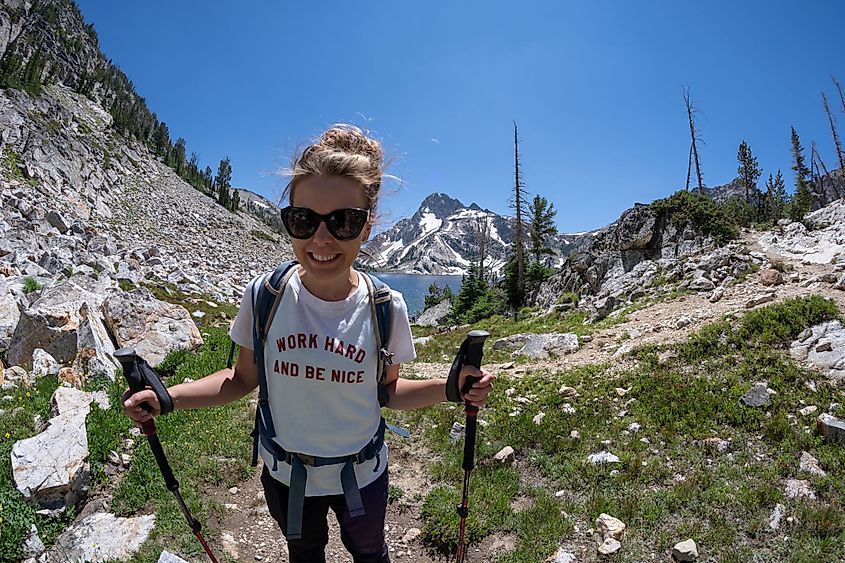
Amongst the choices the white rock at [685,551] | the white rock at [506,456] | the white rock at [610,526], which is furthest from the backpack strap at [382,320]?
the white rock at [506,456]

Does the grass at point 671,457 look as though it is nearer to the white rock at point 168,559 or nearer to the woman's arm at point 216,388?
the white rock at point 168,559

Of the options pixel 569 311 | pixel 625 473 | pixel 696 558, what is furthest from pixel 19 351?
pixel 569 311

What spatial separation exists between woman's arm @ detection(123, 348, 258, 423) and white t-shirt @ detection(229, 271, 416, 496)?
19 centimetres

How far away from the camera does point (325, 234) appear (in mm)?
2289

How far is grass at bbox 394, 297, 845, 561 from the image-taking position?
4703 mm

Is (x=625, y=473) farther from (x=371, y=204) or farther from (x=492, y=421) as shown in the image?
(x=371, y=204)

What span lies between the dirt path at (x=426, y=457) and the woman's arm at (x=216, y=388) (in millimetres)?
3062

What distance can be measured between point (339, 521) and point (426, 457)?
461cm

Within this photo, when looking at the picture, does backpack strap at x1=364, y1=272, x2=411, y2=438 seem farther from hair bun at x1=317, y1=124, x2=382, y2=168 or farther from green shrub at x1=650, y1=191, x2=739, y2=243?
green shrub at x1=650, y1=191, x2=739, y2=243

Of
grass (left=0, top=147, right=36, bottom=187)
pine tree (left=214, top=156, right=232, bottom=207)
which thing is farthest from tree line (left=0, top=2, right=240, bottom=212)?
grass (left=0, top=147, right=36, bottom=187)

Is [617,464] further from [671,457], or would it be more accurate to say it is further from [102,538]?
[102,538]

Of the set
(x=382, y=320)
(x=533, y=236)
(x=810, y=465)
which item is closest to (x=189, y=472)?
(x=382, y=320)

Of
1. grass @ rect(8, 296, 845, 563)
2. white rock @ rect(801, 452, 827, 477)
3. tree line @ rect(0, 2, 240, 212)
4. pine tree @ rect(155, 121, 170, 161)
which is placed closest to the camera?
grass @ rect(8, 296, 845, 563)

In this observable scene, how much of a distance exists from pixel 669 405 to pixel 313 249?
719cm
